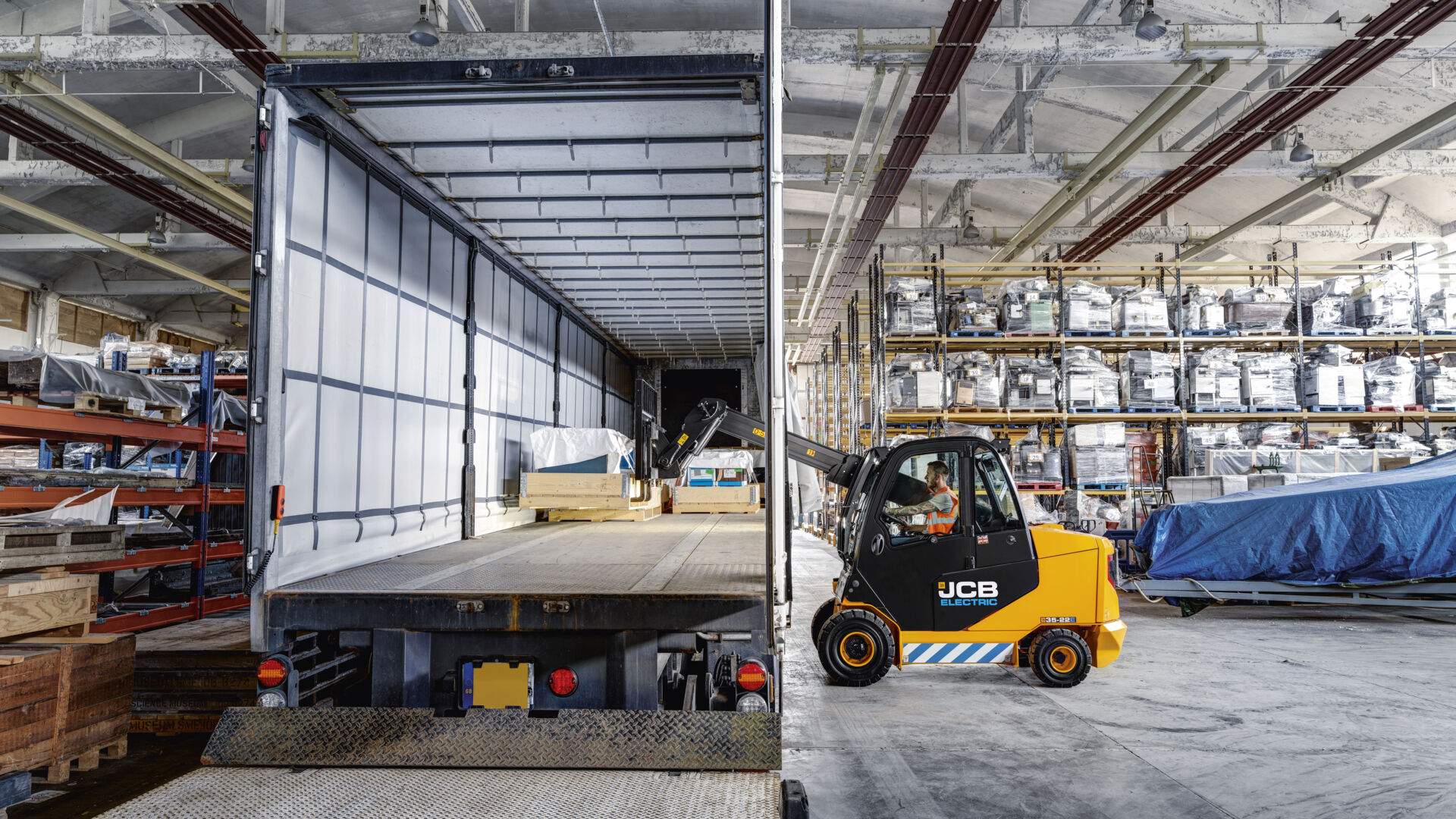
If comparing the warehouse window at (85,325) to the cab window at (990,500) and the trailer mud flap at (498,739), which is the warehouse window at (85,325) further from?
the cab window at (990,500)

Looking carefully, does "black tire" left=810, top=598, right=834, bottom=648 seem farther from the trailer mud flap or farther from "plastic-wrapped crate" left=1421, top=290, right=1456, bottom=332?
"plastic-wrapped crate" left=1421, top=290, right=1456, bottom=332

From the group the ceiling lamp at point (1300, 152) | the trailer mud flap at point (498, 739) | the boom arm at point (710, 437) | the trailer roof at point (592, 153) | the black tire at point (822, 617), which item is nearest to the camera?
the trailer mud flap at point (498, 739)

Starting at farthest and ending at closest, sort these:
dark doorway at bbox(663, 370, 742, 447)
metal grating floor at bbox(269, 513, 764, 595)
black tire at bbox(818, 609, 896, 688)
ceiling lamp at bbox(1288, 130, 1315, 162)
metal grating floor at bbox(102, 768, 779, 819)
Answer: dark doorway at bbox(663, 370, 742, 447), ceiling lamp at bbox(1288, 130, 1315, 162), black tire at bbox(818, 609, 896, 688), metal grating floor at bbox(269, 513, 764, 595), metal grating floor at bbox(102, 768, 779, 819)

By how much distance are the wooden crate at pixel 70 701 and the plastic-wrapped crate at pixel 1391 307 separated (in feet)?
52.0

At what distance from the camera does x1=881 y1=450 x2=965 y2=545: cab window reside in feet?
20.4

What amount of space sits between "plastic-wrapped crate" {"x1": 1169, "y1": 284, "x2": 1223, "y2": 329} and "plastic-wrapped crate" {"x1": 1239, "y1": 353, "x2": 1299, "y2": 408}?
78 cm

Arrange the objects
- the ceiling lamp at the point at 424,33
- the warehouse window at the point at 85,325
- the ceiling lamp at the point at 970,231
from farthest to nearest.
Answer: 1. the warehouse window at the point at 85,325
2. the ceiling lamp at the point at 970,231
3. the ceiling lamp at the point at 424,33

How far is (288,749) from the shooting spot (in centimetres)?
311

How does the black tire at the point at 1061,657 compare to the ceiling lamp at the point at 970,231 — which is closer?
the black tire at the point at 1061,657

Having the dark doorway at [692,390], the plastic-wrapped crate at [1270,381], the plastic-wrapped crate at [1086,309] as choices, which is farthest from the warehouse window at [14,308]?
the plastic-wrapped crate at [1270,381]

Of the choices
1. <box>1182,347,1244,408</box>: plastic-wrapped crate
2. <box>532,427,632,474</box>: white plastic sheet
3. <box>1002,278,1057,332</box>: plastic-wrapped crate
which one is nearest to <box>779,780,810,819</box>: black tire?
<box>532,427,632,474</box>: white plastic sheet

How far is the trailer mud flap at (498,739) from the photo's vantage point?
10.0ft

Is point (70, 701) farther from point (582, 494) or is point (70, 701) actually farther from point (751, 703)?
point (582, 494)

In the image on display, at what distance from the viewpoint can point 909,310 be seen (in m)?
12.1
